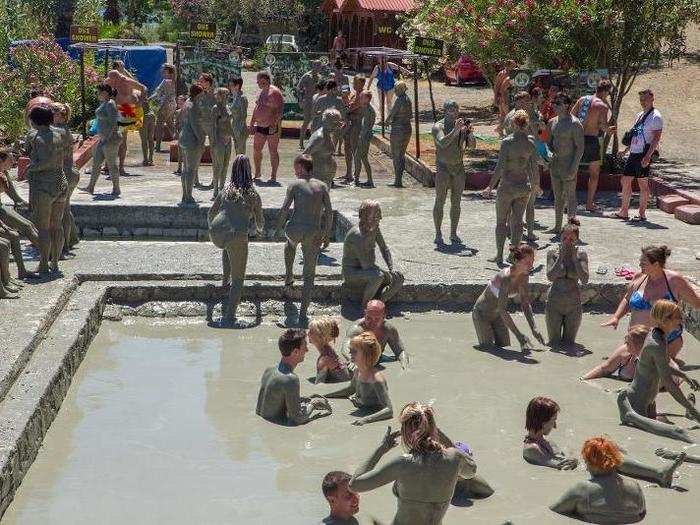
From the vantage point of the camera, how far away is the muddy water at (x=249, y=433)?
24.8 feet

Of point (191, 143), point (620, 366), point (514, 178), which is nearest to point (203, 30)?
point (191, 143)

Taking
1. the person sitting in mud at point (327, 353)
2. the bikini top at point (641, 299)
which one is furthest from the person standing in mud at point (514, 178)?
the person sitting in mud at point (327, 353)

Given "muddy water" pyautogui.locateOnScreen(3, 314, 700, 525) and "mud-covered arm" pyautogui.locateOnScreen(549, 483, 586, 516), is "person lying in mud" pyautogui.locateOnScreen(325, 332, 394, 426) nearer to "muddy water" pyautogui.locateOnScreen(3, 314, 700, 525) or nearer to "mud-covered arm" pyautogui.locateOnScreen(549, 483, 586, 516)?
"muddy water" pyautogui.locateOnScreen(3, 314, 700, 525)

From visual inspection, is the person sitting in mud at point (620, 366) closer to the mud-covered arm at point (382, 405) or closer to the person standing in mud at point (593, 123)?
the mud-covered arm at point (382, 405)

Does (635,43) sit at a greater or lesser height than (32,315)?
greater

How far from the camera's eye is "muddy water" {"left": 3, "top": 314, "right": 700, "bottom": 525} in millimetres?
7566

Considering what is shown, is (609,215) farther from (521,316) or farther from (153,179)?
(153,179)

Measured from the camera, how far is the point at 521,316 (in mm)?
12312

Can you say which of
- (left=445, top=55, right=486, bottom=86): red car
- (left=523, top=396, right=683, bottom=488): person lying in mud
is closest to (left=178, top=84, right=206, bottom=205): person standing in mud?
(left=523, top=396, right=683, bottom=488): person lying in mud

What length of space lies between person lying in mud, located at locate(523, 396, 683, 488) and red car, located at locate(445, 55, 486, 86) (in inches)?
968

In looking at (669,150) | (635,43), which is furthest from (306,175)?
(669,150)

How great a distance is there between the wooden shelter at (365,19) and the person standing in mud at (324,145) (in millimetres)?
26789

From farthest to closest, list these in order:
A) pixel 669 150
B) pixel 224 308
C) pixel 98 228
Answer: pixel 669 150
pixel 98 228
pixel 224 308

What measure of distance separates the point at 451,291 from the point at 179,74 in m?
14.0
